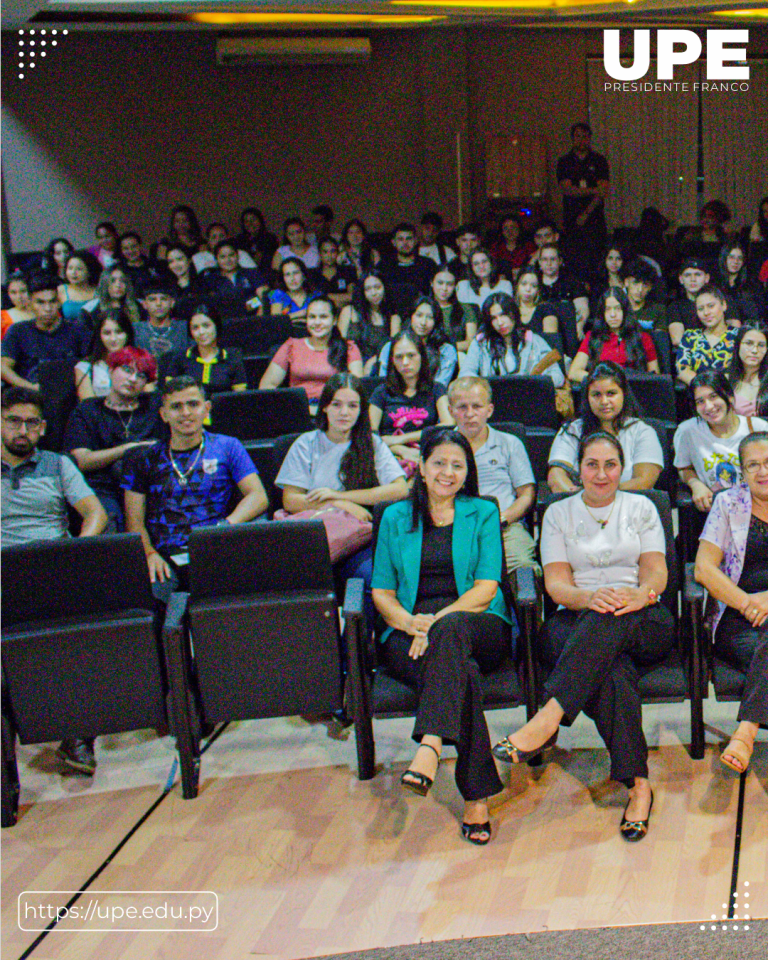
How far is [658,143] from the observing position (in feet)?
30.0

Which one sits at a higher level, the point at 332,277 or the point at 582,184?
Result: the point at 582,184

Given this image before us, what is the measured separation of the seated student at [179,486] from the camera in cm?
328

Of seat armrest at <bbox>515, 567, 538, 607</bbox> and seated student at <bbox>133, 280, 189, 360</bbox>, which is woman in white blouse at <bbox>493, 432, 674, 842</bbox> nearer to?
seat armrest at <bbox>515, 567, 538, 607</bbox>

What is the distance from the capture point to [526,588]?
266 centimetres

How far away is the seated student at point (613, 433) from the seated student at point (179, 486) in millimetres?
1043

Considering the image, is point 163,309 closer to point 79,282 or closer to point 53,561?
point 79,282

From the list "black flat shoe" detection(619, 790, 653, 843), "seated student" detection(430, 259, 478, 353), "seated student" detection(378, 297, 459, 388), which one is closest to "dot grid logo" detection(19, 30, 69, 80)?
"seated student" detection(430, 259, 478, 353)

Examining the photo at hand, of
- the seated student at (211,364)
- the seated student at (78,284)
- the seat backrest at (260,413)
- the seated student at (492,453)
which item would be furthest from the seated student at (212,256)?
the seated student at (492,453)

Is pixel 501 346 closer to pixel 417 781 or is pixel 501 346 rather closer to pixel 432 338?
pixel 432 338

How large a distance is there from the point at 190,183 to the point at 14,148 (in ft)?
4.74

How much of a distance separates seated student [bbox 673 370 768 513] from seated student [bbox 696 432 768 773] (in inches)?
21.8

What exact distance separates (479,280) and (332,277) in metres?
1.19

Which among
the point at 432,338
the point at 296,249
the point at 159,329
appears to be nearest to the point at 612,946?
the point at 432,338

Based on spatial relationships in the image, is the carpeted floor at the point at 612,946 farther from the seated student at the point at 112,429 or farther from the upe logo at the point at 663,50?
the upe logo at the point at 663,50
